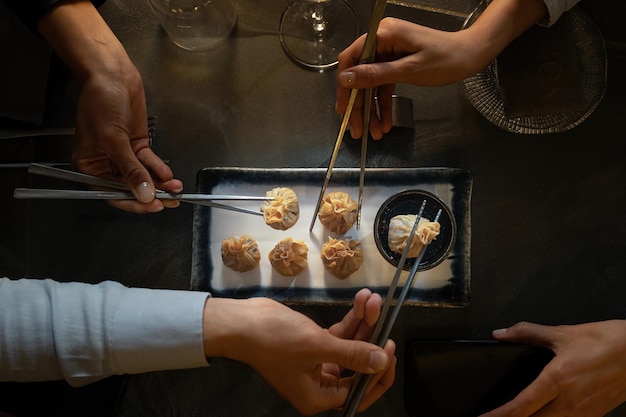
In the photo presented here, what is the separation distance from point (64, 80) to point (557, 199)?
6.23 feet

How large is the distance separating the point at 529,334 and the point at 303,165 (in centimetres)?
97

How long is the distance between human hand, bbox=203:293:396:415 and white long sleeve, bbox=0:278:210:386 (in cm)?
7

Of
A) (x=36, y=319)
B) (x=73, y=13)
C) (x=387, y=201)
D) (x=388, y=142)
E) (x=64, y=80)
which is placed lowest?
(x=36, y=319)

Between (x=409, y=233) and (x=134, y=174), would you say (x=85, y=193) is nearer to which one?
(x=134, y=174)

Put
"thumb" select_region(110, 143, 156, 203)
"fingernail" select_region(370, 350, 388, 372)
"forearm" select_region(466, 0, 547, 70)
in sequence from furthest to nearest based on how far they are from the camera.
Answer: "forearm" select_region(466, 0, 547, 70), "thumb" select_region(110, 143, 156, 203), "fingernail" select_region(370, 350, 388, 372)

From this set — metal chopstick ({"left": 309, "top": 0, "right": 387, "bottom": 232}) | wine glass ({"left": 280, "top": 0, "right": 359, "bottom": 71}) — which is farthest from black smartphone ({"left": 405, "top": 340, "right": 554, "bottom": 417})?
wine glass ({"left": 280, "top": 0, "right": 359, "bottom": 71})

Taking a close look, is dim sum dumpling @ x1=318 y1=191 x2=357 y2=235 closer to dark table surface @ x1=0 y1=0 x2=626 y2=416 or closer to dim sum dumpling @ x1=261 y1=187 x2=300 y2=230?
dim sum dumpling @ x1=261 y1=187 x2=300 y2=230

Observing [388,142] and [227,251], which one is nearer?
[227,251]

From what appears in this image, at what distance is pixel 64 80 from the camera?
1.91m

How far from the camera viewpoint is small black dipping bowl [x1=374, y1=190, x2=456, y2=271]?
5.29ft

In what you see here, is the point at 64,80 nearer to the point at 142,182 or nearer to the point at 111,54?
the point at 111,54

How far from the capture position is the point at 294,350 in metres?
1.30

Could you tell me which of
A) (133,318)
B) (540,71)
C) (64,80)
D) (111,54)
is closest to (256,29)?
(111,54)

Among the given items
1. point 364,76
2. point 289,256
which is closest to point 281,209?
point 289,256
